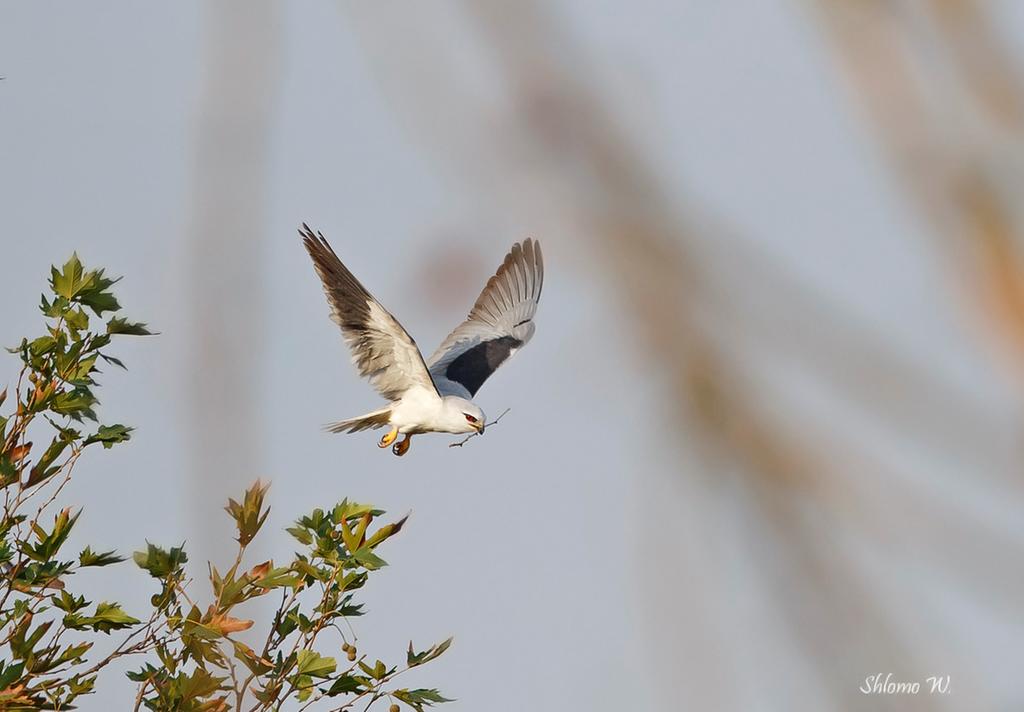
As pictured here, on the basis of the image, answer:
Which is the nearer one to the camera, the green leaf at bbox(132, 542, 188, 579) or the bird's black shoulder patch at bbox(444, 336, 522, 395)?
the green leaf at bbox(132, 542, 188, 579)

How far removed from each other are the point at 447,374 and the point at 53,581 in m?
8.03

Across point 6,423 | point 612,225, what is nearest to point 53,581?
point 6,423

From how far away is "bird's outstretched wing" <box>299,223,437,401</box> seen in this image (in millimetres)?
10117

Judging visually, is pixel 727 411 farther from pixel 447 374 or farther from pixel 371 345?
pixel 447 374

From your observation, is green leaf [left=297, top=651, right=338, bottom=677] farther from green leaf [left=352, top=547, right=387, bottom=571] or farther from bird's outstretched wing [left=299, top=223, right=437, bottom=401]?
bird's outstretched wing [left=299, top=223, right=437, bottom=401]

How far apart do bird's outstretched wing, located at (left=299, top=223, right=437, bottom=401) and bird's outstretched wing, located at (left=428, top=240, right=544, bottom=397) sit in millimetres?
1777

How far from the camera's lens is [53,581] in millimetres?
4949

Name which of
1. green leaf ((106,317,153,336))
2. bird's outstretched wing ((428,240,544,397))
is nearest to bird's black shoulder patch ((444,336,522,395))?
bird's outstretched wing ((428,240,544,397))

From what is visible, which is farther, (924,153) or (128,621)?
(128,621)

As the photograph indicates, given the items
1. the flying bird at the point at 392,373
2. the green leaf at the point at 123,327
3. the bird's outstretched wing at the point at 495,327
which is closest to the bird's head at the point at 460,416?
the flying bird at the point at 392,373

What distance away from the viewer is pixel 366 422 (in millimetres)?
11164

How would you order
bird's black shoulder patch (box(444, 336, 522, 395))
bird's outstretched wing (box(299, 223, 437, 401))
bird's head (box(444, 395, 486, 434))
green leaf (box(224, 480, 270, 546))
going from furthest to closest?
bird's black shoulder patch (box(444, 336, 522, 395)) < bird's head (box(444, 395, 486, 434)) < bird's outstretched wing (box(299, 223, 437, 401)) < green leaf (box(224, 480, 270, 546))

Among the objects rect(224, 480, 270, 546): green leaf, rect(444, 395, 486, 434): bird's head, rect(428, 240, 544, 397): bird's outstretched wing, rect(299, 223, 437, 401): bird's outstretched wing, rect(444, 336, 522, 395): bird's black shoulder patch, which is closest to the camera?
rect(224, 480, 270, 546): green leaf

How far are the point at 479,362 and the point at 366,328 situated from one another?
279 cm
